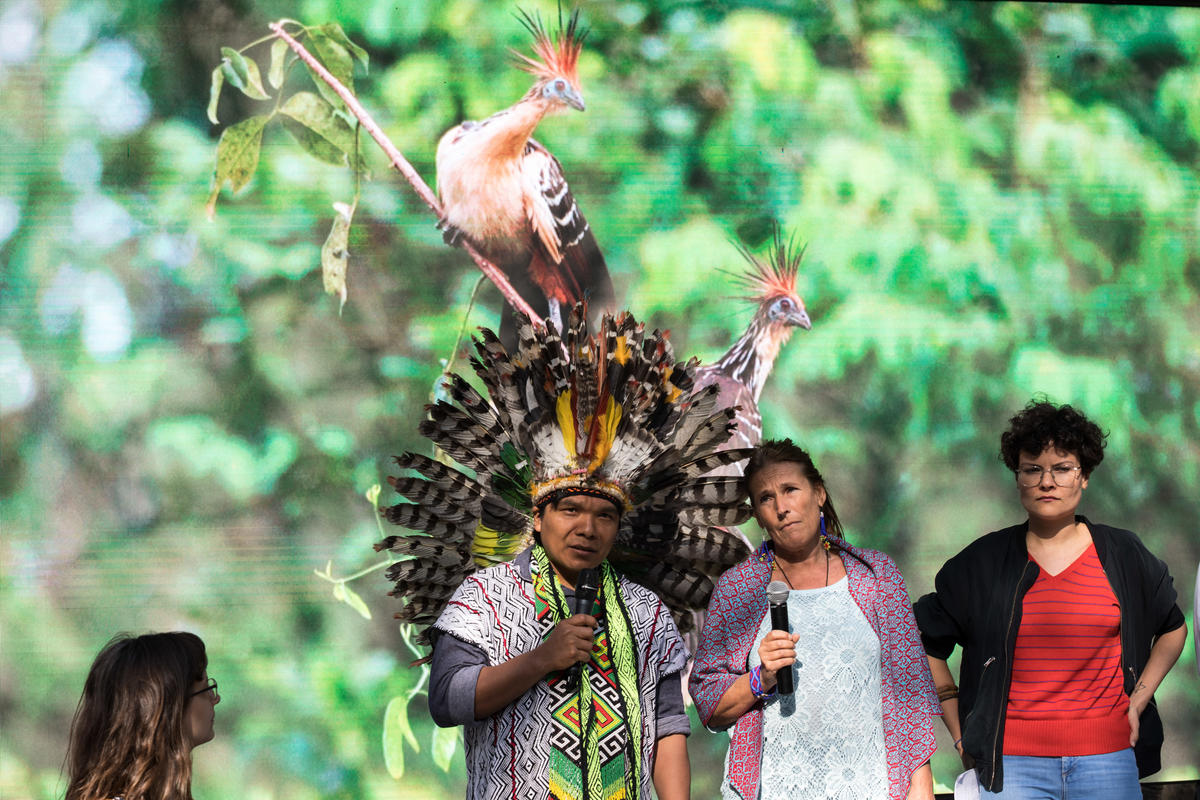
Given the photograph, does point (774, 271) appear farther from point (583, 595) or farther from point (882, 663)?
point (583, 595)

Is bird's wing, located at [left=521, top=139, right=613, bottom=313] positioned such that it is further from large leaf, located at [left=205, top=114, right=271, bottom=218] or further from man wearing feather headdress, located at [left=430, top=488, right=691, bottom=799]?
man wearing feather headdress, located at [left=430, top=488, right=691, bottom=799]

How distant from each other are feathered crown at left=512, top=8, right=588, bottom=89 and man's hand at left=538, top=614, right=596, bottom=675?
245cm

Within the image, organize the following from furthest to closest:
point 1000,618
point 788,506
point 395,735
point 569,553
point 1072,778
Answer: point 395,735
point 1000,618
point 1072,778
point 788,506
point 569,553

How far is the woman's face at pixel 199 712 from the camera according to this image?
216 cm

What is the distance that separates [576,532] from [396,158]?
2050 millimetres

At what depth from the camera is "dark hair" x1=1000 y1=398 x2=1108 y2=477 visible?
9.90 feet

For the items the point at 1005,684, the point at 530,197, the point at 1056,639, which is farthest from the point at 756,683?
the point at 530,197

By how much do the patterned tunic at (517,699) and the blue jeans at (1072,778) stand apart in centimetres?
98

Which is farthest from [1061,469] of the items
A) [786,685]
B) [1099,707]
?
[786,685]

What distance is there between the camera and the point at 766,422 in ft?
14.1

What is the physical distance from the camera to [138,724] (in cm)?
208

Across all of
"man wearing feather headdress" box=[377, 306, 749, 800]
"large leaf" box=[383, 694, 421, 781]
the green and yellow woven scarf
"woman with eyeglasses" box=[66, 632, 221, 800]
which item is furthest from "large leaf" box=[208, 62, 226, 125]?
"woman with eyeglasses" box=[66, 632, 221, 800]

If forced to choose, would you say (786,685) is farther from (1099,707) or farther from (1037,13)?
(1037,13)

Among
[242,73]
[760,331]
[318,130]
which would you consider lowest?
[760,331]
